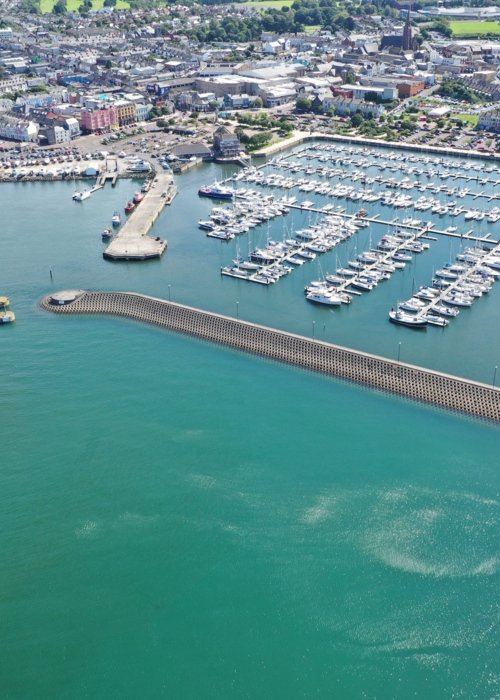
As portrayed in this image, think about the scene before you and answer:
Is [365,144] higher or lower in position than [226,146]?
lower

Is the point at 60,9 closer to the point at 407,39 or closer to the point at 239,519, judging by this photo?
the point at 407,39

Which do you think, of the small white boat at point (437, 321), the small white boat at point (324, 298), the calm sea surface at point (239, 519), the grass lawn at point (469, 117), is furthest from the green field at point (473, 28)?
the small white boat at point (437, 321)

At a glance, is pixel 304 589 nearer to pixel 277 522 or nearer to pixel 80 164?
pixel 277 522

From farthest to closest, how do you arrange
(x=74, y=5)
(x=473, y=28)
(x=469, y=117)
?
1. (x=74, y=5)
2. (x=473, y=28)
3. (x=469, y=117)

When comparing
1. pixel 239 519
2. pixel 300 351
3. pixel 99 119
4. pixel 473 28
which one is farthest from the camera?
pixel 473 28

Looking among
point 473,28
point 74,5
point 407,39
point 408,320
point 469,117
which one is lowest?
point 408,320

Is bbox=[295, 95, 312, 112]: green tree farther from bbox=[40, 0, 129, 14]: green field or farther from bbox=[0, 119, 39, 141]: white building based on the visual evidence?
bbox=[40, 0, 129, 14]: green field

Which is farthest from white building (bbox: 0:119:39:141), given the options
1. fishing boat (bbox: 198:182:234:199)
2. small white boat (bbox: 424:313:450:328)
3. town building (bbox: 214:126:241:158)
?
small white boat (bbox: 424:313:450:328)

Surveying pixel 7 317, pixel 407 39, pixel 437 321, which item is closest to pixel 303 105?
pixel 407 39
